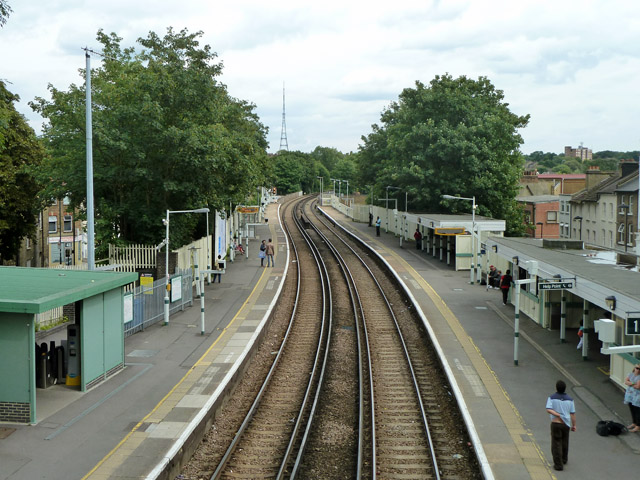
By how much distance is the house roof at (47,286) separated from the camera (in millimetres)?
12914

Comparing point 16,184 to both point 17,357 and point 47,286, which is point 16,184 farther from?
point 17,357

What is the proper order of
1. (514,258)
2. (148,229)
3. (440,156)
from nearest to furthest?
(514,258) < (148,229) < (440,156)

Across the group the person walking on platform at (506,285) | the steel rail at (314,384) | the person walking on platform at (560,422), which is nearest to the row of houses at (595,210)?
the person walking on platform at (506,285)

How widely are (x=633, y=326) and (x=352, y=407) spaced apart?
22.4ft

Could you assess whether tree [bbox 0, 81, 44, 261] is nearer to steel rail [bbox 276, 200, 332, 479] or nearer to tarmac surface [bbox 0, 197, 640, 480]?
tarmac surface [bbox 0, 197, 640, 480]

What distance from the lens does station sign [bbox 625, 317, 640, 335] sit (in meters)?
13.6

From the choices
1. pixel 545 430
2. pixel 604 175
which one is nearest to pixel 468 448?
pixel 545 430

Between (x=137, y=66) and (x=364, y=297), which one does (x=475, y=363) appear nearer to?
(x=364, y=297)

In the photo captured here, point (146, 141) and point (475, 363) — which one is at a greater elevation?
point (146, 141)

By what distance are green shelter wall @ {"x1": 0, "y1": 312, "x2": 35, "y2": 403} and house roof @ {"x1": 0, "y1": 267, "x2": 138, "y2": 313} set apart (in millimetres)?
416

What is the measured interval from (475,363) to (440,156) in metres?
29.6

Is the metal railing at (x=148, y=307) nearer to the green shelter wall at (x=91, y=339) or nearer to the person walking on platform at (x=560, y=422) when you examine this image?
the green shelter wall at (x=91, y=339)

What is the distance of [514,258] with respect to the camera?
24.9 meters

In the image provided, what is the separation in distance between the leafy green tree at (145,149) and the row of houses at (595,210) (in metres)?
34.9
